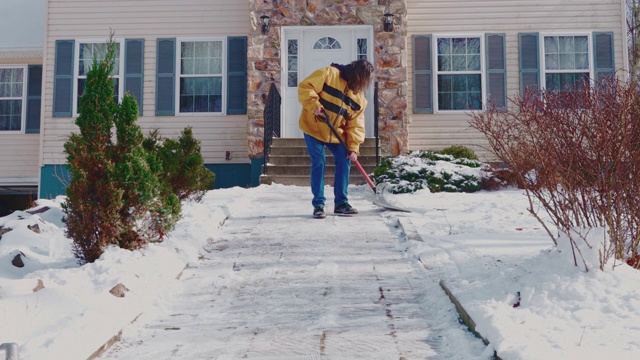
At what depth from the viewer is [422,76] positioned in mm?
11547

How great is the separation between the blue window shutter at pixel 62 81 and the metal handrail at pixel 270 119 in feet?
14.3

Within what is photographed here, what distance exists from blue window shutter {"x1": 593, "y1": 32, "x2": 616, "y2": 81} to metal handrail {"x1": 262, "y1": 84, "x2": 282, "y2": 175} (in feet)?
20.7

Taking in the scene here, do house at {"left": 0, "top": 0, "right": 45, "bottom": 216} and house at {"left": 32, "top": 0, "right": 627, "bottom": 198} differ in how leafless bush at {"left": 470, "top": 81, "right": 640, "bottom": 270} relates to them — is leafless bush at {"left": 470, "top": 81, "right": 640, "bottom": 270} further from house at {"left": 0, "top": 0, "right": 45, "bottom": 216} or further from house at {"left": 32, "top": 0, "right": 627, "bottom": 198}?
house at {"left": 0, "top": 0, "right": 45, "bottom": 216}

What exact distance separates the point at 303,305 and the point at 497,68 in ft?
30.8

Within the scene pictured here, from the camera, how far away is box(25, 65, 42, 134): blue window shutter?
12703 mm

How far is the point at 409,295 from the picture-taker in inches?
141

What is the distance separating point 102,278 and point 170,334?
99cm

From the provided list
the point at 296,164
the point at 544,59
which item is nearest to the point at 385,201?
the point at 296,164

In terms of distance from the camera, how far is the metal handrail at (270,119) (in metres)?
10.1

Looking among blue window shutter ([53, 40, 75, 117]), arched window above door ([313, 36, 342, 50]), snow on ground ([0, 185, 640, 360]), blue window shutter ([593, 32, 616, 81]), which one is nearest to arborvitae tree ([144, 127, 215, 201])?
snow on ground ([0, 185, 640, 360])

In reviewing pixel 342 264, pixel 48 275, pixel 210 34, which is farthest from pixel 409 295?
pixel 210 34

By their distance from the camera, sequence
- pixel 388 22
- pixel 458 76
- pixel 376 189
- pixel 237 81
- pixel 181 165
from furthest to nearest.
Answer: pixel 237 81 < pixel 458 76 < pixel 388 22 < pixel 376 189 < pixel 181 165

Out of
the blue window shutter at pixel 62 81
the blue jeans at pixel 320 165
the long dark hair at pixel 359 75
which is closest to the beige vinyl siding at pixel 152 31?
the blue window shutter at pixel 62 81

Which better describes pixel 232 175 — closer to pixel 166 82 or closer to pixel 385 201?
pixel 166 82
